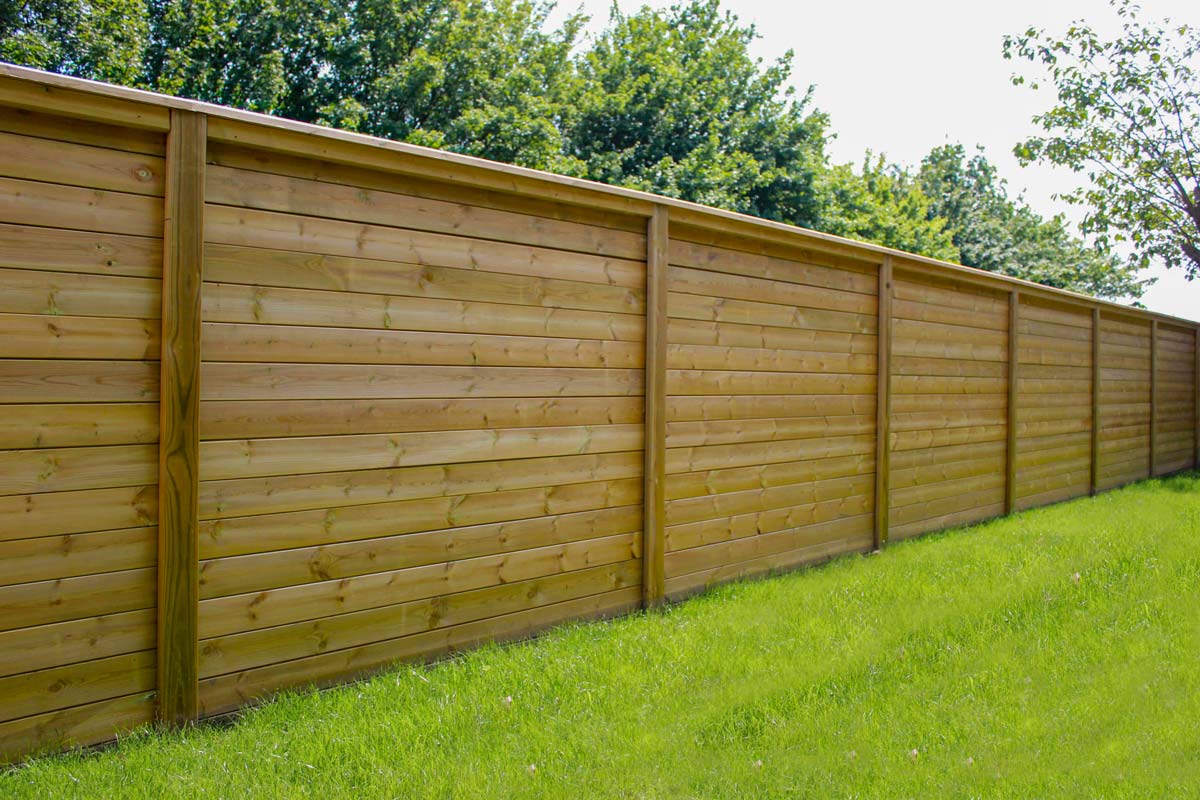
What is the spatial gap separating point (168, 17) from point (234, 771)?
1617 centimetres

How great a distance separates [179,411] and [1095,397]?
9144mm

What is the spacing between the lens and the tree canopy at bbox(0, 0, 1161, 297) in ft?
49.6

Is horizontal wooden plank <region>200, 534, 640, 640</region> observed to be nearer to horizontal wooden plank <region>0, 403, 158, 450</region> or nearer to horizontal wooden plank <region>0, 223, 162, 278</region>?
horizontal wooden plank <region>0, 403, 158, 450</region>

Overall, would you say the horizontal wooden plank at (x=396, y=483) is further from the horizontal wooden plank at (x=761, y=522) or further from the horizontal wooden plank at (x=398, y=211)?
the horizontal wooden plank at (x=398, y=211)

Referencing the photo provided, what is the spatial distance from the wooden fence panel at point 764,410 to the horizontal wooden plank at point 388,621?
2.26ft

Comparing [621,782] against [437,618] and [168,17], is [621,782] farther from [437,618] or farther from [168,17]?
[168,17]

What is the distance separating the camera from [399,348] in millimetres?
3500

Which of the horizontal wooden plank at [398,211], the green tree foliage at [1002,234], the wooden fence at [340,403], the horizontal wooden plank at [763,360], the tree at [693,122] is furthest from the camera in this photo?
the green tree foliage at [1002,234]

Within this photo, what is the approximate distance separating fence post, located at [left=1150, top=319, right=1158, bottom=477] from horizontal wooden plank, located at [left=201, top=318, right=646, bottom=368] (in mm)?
9076

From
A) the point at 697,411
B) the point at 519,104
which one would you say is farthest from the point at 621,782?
the point at 519,104

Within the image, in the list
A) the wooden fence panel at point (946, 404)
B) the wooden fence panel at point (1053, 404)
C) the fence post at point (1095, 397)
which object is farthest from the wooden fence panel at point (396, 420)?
the fence post at point (1095, 397)

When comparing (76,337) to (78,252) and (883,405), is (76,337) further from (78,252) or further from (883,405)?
(883,405)

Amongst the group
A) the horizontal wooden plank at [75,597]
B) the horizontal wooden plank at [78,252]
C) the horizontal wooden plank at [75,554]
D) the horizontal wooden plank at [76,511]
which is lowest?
the horizontal wooden plank at [75,597]

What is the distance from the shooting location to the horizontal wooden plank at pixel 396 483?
3.10 meters
